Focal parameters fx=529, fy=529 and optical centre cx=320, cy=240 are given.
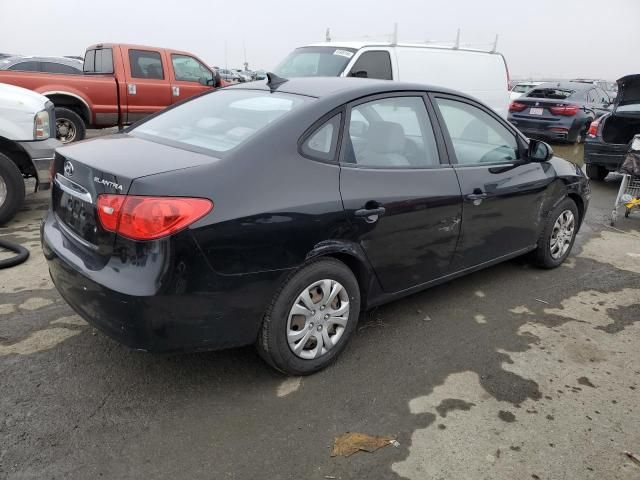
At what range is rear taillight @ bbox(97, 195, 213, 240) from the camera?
2.29 meters

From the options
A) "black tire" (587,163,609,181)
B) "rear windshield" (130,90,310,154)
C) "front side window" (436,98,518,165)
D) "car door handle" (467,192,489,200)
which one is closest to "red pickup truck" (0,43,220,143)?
"rear windshield" (130,90,310,154)

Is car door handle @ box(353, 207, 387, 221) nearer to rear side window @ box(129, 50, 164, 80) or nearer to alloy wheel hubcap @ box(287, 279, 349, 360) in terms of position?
Answer: alloy wheel hubcap @ box(287, 279, 349, 360)

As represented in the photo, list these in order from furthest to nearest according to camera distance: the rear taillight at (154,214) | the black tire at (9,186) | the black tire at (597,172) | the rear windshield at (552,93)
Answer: the rear windshield at (552,93) < the black tire at (597,172) < the black tire at (9,186) < the rear taillight at (154,214)

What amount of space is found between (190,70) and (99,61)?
1.70 meters

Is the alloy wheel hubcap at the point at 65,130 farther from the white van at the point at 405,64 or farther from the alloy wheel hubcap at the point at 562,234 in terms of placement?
the alloy wheel hubcap at the point at 562,234

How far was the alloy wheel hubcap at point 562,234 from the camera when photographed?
4.57m

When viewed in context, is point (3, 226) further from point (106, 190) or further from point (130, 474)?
point (130, 474)

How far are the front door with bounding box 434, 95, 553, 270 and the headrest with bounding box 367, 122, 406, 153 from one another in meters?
0.40

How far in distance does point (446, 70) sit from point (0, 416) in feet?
27.4

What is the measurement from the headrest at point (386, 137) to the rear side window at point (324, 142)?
275 millimetres

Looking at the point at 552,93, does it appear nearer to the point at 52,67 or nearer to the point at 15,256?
the point at 15,256

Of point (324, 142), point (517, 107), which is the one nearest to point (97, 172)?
point (324, 142)

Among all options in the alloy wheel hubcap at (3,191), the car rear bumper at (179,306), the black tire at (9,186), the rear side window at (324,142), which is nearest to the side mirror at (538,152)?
the rear side window at (324,142)

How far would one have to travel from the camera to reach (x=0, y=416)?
248 centimetres
